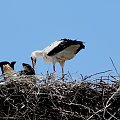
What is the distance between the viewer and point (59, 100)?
352 inches

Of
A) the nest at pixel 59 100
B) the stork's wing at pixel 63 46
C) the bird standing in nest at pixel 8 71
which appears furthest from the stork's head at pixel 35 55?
the nest at pixel 59 100

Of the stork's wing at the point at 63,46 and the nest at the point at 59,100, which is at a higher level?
the stork's wing at the point at 63,46

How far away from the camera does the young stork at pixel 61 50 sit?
506 inches

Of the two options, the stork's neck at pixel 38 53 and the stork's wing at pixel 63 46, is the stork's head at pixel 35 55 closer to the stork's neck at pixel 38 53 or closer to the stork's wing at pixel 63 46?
the stork's neck at pixel 38 53

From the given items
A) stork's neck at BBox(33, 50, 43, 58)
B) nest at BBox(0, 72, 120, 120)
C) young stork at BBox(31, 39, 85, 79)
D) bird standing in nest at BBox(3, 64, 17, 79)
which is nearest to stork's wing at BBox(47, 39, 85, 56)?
young stork at BBox(31, 39, 85, 79)

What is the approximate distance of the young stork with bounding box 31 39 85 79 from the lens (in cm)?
1285

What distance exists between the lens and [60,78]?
368 inches

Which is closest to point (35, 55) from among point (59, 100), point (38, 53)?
point (38, 53)

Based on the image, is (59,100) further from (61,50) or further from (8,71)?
(61,50)

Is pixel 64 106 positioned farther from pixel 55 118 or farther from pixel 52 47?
pixel 52 47

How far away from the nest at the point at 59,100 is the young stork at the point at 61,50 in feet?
12.0

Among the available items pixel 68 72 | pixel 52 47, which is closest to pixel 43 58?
pixel 52 47

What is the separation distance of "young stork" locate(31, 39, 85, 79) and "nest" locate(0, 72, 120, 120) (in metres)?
3.65

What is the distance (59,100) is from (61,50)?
417 cm
